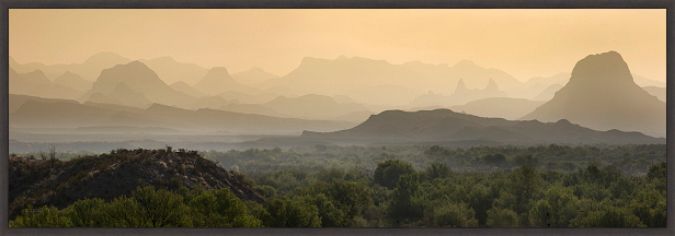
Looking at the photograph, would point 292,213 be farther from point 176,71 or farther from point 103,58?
point 103,58

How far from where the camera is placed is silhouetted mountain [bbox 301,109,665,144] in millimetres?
8695

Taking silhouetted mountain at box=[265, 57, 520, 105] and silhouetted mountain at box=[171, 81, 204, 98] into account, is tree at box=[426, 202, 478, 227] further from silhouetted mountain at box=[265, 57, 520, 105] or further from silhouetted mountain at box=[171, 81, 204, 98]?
silhouetted mountain at box=[171, 81, 204, 98]

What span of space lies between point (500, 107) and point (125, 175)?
9.87 feet

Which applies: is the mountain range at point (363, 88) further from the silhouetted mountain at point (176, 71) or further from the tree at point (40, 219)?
the tree at point (40, 219)

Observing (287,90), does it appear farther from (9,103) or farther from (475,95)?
(9,103)

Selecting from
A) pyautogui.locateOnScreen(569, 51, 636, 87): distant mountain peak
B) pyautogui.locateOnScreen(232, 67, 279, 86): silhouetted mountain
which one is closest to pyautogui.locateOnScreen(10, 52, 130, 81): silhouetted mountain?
pyautogui.locateOnScreen(232, 67, 279, 86): silhouetted mountain

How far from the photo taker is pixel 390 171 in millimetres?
8742

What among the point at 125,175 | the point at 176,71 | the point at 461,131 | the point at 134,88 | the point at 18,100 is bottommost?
the point at 125,175

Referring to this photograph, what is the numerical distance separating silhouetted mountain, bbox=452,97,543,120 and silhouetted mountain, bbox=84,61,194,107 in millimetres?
2208

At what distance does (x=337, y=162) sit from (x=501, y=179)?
1.30 metres

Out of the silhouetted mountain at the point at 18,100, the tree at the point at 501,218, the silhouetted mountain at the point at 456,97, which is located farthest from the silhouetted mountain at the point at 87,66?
the tree at the point at 501,218

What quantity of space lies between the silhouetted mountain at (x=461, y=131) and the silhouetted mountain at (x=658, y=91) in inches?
13.7

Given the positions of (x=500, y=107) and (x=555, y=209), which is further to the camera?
(x=500, y=107)

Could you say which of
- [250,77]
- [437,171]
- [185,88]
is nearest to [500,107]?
[437,171]
